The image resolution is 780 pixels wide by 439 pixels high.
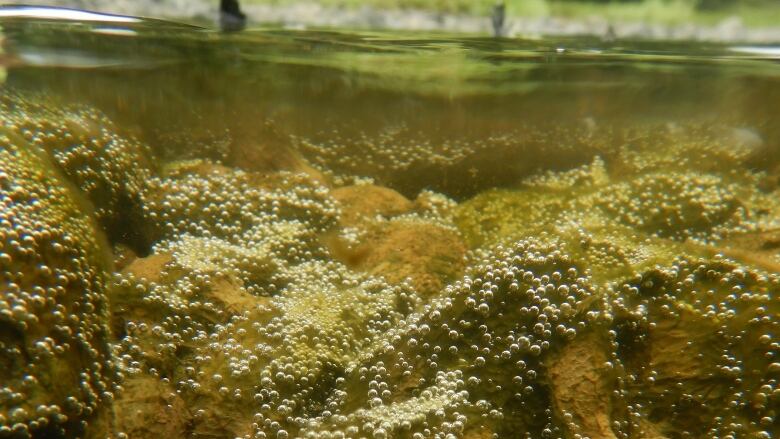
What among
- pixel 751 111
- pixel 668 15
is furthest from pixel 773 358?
pixel 751 111

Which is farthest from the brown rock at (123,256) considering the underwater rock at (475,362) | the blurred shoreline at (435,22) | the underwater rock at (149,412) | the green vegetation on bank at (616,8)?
the green vegetation on bank at (616,8)

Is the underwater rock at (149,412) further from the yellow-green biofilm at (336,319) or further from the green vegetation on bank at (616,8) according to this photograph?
the green vegetation on bank at (616,8)

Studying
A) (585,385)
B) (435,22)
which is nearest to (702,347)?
(585,385)

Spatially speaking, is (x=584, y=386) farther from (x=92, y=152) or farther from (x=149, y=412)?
(x=92, y=152)

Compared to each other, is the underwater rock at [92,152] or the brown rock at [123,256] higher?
the underwater rock at [92,152]

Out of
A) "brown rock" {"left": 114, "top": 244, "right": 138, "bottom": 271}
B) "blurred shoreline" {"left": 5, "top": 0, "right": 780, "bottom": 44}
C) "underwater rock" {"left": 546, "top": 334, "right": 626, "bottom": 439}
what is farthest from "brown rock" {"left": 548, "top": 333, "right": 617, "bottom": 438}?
"blurred shoreline" {"left": 5, "top": 0, "right": 780, "bottom": 44}

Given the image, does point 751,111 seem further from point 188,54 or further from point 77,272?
point 77,272
